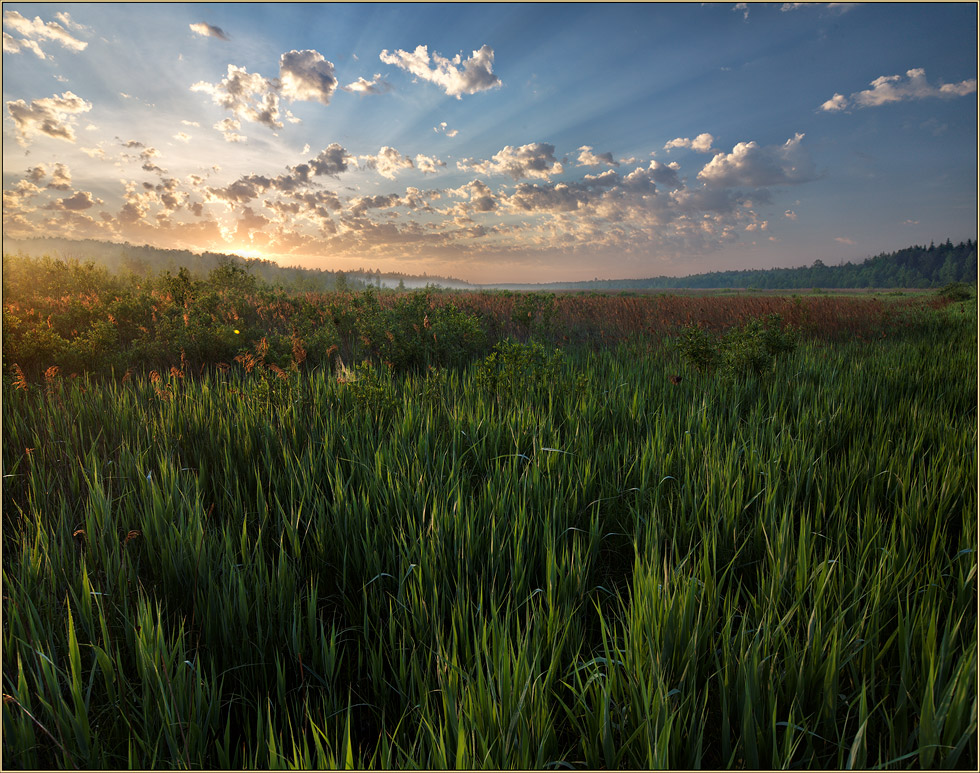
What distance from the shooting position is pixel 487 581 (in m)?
2.20

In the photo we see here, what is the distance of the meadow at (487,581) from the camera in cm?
145

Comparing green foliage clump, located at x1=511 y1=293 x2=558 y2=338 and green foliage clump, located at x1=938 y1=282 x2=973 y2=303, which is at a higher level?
green foliage clump, located at x1=938 y1=282 x2=973 y2=303

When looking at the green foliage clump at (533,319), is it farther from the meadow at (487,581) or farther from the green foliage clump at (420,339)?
the meadow at (487,581)

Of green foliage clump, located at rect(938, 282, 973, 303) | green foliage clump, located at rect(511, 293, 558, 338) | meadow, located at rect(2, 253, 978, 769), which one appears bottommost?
meadow, located at rect(2, 253, 978, 769)

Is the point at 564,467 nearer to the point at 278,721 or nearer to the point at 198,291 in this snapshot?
the point at 278,721

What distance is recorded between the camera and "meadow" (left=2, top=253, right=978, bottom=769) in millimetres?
1453

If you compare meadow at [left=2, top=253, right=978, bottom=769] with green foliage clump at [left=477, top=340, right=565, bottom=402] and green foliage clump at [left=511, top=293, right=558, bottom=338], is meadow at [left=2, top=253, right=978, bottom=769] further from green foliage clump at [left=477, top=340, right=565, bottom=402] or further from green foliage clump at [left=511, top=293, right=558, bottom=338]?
green foliage clump at [left=511, top=293, right=558, bottom=338]

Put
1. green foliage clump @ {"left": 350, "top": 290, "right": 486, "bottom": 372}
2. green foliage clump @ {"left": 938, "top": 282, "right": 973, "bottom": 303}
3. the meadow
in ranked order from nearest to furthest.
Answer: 1. the meadow
2. green foliage clump @ {"left": 350, "top": 290, "right": 486, "bottom": 372}
3. green foliage clump @ {"left": 938, "top": 282, "right": 973, "bottom": 303}

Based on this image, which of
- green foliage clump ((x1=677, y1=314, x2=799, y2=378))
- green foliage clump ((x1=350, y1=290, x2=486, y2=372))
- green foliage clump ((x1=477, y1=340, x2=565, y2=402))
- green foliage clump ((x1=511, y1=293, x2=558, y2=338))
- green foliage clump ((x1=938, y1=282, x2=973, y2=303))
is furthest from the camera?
green foliage clump ((x1=938, y1=282, x2=973, y2=303))

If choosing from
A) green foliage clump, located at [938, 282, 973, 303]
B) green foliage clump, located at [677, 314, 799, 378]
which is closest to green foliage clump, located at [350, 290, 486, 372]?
green foliage clump, located at [677, 314, 799, 378]

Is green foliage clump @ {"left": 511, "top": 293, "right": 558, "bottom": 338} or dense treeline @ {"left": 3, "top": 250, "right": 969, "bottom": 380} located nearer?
dense treeline @ {"left": 3, "top": 250, "right": 969, "bottom": 380}

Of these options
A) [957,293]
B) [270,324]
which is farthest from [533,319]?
[957,293]

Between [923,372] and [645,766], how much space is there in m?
7.72

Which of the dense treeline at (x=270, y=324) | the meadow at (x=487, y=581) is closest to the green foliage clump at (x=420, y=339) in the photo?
the dense treeline at (x=270, y=324)
